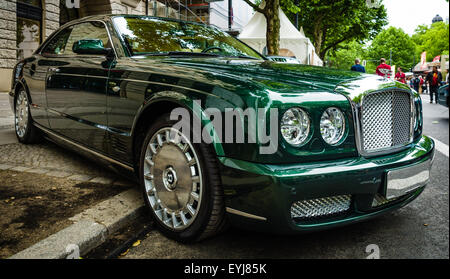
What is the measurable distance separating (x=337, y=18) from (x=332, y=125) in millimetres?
25126

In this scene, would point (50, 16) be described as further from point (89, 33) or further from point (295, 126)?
point (295, 126)

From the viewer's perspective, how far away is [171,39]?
334cm

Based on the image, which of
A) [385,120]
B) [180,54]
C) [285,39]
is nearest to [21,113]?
[180,54]

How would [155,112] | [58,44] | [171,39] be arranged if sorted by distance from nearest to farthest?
[155,112], [171,39], [58,44]

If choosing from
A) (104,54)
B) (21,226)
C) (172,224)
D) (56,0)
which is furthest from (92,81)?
(56,0)

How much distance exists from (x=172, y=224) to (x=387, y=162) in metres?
1.33

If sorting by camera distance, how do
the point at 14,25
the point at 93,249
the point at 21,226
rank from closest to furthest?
the point at 93,249 < the point at 21,226 < the point at 14,25

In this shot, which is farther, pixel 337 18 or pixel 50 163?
pixel 337 18

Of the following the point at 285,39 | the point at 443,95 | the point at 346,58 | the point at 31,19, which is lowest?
the point at 443,95

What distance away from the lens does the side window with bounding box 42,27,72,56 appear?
422 centimetres

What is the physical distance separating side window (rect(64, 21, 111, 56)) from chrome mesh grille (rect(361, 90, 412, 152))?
2.18 metres

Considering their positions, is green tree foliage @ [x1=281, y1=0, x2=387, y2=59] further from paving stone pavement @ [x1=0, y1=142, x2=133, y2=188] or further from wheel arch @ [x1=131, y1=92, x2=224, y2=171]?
wheel arch @ [x1=131, y1=92, x2=224, y2=171]
